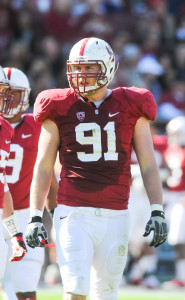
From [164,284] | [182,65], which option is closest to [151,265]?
[164,284]

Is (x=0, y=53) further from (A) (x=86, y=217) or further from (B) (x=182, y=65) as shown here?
(A) (x=86, y=217)

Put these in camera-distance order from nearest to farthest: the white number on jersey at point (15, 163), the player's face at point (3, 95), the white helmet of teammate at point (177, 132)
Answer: the player's face at point (3, 95)
the white number on jersey at point (15, 163)
the white helmet of teammate at point (177, 132)

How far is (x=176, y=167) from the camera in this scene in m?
8.95

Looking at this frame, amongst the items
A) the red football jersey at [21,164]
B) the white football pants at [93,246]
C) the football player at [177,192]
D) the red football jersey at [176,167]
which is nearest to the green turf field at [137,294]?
the football player at [177,192]

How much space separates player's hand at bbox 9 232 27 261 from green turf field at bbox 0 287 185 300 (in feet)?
9.47

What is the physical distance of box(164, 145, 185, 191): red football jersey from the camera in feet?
29.2

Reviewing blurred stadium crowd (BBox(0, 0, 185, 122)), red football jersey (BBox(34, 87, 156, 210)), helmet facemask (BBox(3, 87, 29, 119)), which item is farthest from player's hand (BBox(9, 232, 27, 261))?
blurred stadium crowd (BBox(0, 0, 185, 122))

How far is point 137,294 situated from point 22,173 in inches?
122

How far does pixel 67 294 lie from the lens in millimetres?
4344

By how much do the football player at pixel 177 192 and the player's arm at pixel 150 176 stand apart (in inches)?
166

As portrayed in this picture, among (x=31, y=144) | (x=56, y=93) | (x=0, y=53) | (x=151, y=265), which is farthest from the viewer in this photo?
(x=0, y=53)

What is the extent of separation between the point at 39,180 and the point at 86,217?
0.36 meters

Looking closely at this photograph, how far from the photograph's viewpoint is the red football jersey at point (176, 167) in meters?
8.90

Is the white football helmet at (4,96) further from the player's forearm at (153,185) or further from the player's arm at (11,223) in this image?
the player's forearm at (153,185)
